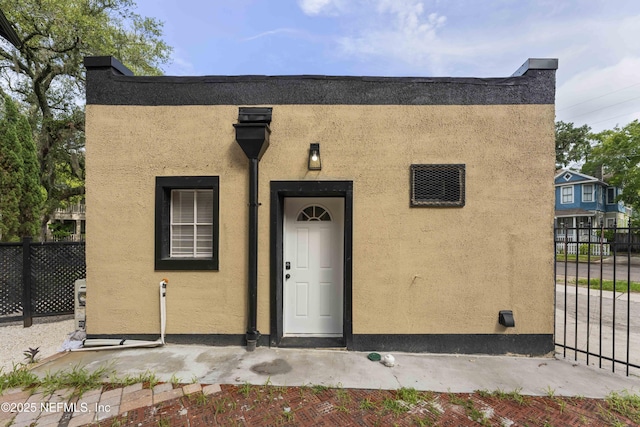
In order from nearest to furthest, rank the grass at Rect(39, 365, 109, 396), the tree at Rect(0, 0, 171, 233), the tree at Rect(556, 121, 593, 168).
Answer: the grass at Rect(39, 365, 109, 396), the tree at Rect(0, 0, 171, 233), the tree at Rect(556, 121, 593, 168)

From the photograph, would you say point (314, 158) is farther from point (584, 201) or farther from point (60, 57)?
point (584, 201)

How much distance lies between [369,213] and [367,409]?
2263 mm

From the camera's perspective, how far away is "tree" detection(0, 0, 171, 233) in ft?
34.9

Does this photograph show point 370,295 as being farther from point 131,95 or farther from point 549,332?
point 131,95

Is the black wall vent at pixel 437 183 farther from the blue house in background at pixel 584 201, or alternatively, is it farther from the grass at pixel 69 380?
the blue house in background at pixel 584 201

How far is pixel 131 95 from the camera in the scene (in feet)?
13.3

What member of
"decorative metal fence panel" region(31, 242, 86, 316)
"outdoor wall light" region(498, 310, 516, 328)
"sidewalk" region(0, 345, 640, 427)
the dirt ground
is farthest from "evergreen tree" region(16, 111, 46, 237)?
"outdoor wall light" region(498, 310, 516, 328)

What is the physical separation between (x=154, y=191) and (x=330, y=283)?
2.88 m

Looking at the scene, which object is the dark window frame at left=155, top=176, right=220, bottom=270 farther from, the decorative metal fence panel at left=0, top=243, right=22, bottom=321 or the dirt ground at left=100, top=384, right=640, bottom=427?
the decorative metal fence panel at left=0, top=243, right=22, bottom=321

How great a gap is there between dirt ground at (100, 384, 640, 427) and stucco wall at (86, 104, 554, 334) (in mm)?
1025

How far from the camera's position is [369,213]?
3.93 meters

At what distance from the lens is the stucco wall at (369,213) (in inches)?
153

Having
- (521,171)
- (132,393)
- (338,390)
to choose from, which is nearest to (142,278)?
(132,393)

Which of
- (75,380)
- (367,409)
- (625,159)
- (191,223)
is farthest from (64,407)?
(625,159)
